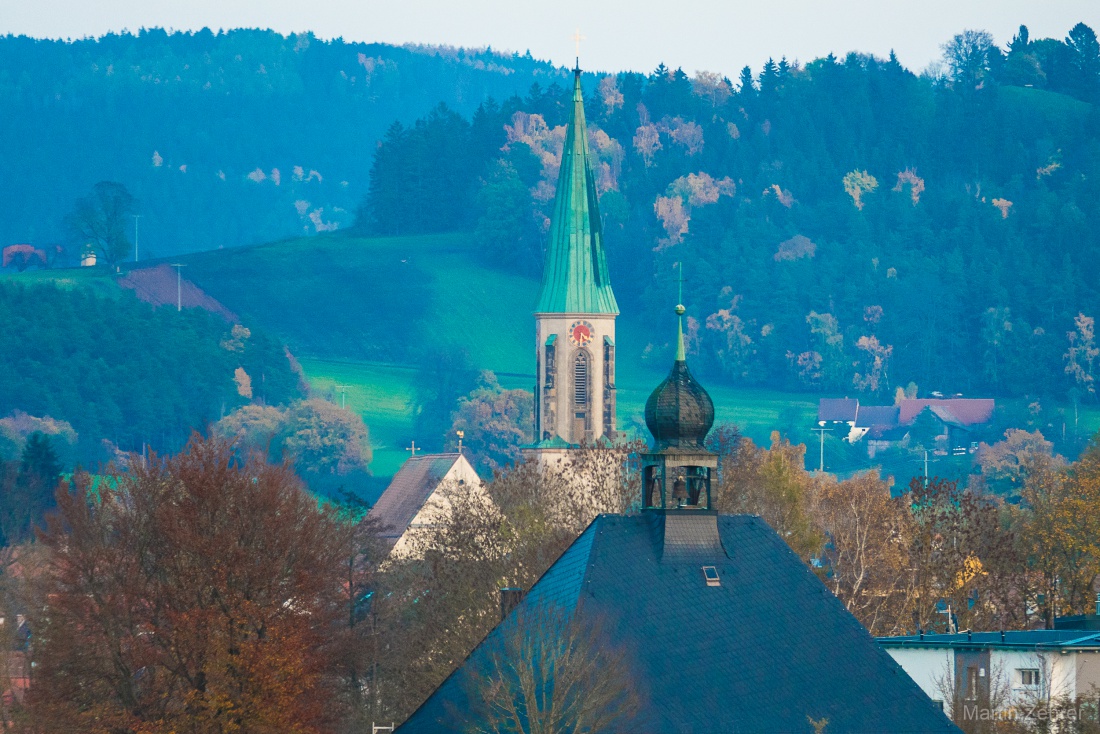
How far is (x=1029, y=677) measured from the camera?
66.7 metres

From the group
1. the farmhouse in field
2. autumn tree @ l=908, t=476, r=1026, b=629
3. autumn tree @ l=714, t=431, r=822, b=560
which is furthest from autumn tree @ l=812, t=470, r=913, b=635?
the farmhouse in field

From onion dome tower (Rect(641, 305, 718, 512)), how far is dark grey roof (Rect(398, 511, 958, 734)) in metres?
0.85

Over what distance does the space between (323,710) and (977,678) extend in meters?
17.2

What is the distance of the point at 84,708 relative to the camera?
59594 millimetres

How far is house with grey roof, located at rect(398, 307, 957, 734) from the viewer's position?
167 ft

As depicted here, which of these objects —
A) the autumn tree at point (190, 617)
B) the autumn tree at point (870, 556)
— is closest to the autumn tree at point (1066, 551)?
the autumn tree at point (870, 556)

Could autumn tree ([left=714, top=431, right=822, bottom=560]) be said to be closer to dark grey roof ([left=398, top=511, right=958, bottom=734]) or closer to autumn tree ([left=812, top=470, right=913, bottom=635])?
autumn tree ([left=812, top=470, right=913, bottom=635])

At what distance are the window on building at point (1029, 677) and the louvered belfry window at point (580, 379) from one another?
9348 cm

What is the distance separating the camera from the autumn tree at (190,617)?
2283 inches

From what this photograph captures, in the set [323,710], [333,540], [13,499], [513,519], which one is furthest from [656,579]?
[13,499]

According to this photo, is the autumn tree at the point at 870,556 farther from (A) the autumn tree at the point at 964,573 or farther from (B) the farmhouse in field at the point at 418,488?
(B) the farmhouse in field at the point at 418,488

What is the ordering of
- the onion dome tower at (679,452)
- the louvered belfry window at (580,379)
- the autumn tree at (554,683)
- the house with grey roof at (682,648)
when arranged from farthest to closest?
1. the louvered belfry window at (580,379)
2. the onion dome tower at (679,452)
3. the house with grey roof at (682,648)
4. the autumn tree at (554,683)

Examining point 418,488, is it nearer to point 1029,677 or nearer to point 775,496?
point 775,496

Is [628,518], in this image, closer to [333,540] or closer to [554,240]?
[333,540]
